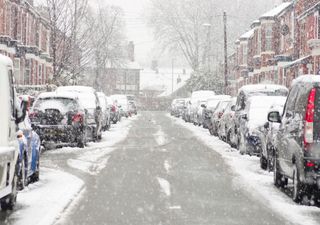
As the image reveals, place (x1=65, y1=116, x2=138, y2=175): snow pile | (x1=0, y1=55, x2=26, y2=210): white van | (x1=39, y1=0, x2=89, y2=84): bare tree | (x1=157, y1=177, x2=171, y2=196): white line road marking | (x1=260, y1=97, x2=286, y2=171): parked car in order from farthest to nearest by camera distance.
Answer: (x1=39, y1=0, x2=89, y2=84): bare tree
(x1=65, y1=116, x2=138, y2=175): snow pile
(x1=260, y1=97, x2=286, y2=171): parked car
(x1=157, y1=177, x2=171, y2=196): white line road marking
(x1=0, y1=55, x2=26, y2=210): white van

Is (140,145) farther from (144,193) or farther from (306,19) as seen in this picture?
(306,19)

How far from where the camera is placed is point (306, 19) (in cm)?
4312

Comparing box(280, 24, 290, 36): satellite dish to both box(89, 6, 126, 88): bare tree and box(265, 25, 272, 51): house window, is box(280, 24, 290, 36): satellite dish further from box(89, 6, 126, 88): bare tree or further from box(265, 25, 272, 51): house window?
box(89, 6, 126, 88): bare tree

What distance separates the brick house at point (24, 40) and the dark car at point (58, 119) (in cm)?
2034

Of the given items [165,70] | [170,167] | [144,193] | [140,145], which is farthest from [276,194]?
[165,70]

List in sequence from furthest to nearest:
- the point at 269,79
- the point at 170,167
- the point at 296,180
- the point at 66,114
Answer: the point at 269,79 → the point at 66,114 → the point at 170,167 → the point at 296,180

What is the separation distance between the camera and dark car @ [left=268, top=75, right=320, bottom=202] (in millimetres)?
11188

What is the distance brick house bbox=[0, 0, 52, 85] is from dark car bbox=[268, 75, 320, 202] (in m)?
30.3

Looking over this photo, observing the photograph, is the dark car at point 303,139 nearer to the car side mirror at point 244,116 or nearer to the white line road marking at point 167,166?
the white line road marking at point 167,166

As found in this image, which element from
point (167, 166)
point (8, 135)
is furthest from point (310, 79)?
point (167, 166)

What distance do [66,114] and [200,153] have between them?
13.1 feet

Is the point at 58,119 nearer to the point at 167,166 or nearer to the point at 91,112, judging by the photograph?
the point at 91,112

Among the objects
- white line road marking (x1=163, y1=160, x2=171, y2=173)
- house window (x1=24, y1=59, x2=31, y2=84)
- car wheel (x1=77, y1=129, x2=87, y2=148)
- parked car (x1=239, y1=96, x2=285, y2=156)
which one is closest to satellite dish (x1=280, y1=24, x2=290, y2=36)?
house window (x1=24, y1=59, x2=31, y2=84)

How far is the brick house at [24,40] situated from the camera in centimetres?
4212
